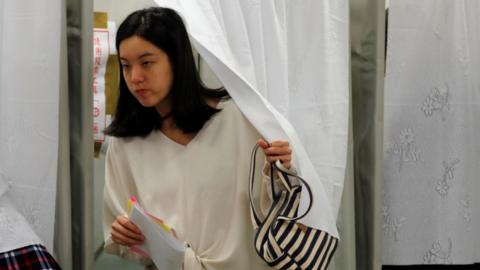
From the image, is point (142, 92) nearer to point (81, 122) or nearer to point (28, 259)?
point (81, 122)

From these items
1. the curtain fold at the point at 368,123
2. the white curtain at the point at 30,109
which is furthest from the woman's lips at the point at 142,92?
the curtain fold at the point at 368,123

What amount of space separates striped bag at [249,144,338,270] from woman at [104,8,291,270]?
0.04 m

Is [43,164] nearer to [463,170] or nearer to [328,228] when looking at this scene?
[328,228]

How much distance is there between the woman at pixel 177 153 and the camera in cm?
148

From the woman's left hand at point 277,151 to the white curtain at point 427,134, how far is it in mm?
686

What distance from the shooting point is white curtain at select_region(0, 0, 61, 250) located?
5.10 feet

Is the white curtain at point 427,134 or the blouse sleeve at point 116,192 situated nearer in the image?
the blouse sleeve at point 116,192

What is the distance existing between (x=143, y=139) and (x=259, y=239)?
1.31 feet

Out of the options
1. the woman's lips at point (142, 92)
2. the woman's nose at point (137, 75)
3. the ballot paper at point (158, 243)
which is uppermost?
the woman's nose at point (137, 75)

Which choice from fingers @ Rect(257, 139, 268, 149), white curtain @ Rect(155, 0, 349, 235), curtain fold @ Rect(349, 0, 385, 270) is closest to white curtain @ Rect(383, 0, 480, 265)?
curtain fold @ Rect(349, 0, 385, 270)

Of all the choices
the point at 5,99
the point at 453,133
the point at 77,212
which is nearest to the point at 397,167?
the point at 453,133

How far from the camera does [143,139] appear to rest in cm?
158

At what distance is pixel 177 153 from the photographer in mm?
1545

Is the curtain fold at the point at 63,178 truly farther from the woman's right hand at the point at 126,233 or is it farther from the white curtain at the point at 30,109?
the woman's right hand at the point at 126,233
